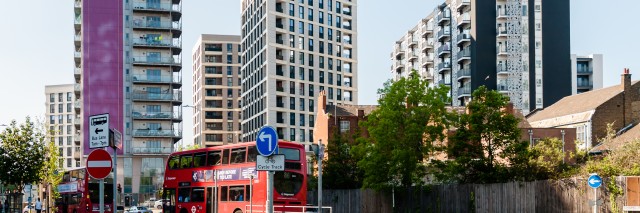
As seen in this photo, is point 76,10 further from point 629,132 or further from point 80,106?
point 629,132

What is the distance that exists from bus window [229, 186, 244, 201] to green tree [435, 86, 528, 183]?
38.0ft

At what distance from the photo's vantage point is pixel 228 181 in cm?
3691

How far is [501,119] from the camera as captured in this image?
40656 mm

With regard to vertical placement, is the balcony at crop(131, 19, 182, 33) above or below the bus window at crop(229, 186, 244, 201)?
above

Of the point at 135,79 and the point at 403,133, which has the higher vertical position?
the point at 135,79

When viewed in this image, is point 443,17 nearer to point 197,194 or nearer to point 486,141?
point 486,141

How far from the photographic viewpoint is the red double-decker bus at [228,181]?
35.1 meters

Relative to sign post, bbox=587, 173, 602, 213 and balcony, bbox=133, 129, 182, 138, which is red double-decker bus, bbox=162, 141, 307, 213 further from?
balcony, bbox=133, 129, 182, 138

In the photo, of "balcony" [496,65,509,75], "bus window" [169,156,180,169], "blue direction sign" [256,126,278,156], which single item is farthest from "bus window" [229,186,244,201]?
"balcony" [496,65,509,75]

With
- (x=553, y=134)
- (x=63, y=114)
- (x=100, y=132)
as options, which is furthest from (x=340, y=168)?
(x=63, y=114)

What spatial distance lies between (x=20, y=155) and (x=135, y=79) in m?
57.1

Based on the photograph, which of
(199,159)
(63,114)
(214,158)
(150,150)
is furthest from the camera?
(63,114)

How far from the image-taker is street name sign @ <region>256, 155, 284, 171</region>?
15016 mm

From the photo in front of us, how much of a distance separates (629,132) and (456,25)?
159ft
